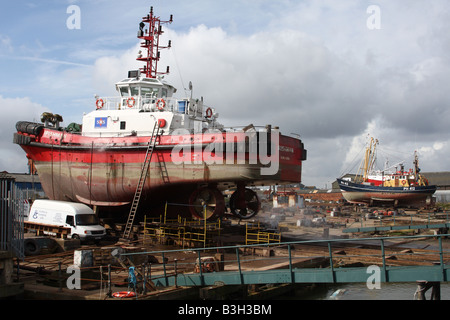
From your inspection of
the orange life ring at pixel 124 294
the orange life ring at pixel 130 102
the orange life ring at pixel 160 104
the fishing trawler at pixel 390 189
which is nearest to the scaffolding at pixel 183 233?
the orange life ring at pixel 160 104

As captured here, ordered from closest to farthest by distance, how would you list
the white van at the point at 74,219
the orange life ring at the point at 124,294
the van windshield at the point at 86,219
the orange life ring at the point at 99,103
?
1. the orange life ring at the point at 124,294
2. the white van at the point at 74,219
3. the van windshield at the point at 86,219
4. the orange life ring at the point at 99,103

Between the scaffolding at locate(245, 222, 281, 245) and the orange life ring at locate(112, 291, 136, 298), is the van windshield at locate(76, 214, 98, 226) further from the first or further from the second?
the orange life ring at locate(112, 291, 136, 298)

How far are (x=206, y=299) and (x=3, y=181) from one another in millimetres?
6038

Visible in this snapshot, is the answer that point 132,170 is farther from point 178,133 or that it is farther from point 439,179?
point 439,179

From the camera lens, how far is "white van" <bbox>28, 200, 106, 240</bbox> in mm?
18375

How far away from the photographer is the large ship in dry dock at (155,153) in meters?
19.9

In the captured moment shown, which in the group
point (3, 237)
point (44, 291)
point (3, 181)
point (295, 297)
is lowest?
point (295, 297)

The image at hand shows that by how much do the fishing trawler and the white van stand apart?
42.4 meters

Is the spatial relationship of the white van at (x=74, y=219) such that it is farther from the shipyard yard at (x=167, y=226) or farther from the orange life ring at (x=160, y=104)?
the orange life ring at (x=160, y=104)

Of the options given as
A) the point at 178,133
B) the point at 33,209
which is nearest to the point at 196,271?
the point at 178,133

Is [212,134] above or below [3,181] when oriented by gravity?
above

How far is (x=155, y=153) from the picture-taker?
2139cm

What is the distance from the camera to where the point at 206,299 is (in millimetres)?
11062

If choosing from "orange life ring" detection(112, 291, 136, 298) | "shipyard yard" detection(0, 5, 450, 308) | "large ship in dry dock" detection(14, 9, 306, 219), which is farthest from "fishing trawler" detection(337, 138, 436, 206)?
"orange life ring" detection(112, 291, 136, 298)
